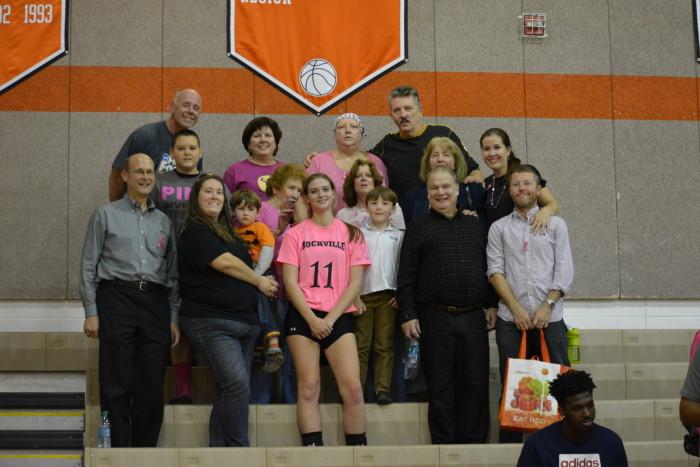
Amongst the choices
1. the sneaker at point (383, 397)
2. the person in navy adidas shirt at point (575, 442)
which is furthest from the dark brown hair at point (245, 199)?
the person in navy adidas shirt at point (575, 442)

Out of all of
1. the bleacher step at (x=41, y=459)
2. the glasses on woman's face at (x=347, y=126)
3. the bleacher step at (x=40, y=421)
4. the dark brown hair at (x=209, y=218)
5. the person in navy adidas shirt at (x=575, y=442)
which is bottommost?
the bleacher step at (x=41, y=459)

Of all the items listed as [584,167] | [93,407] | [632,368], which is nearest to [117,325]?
[93,407]

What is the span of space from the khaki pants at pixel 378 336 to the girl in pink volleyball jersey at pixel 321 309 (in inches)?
5.8

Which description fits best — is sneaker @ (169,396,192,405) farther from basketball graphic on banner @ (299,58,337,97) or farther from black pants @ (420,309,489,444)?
basketball graphic on banner @ (299,58,337,97)

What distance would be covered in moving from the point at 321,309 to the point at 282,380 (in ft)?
2.07

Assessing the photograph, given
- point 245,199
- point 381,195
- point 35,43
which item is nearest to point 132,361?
point 245,199

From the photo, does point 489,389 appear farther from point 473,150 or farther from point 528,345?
point 473,150

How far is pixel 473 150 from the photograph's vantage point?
26.8 feet

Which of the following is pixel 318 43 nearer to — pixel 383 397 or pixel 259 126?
pixel 259 126

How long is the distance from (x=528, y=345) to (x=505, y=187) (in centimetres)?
101

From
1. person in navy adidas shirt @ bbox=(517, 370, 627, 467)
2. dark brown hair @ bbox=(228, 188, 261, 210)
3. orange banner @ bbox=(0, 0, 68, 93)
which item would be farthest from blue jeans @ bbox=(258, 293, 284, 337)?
orange banner @ bbox=(0, 0, 68, 93)

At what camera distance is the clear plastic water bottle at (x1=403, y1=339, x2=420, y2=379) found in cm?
549

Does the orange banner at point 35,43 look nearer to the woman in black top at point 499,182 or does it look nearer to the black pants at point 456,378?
the woman in black top at point 499,182

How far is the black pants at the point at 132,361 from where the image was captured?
5082mm
